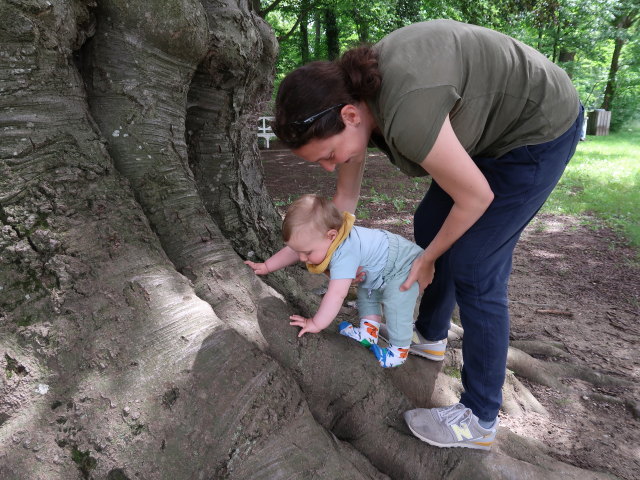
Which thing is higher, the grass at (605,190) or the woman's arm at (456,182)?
the woman's arm at (456,182)

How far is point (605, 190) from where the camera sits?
901 centimetres

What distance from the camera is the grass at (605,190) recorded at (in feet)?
23.2

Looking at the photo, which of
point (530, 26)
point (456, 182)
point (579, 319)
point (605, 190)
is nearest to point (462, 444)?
point (456, 182)

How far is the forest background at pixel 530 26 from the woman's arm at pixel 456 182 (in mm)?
7233

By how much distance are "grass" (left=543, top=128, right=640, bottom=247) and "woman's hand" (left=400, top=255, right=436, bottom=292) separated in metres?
4.99

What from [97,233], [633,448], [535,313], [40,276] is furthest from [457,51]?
[535,313]

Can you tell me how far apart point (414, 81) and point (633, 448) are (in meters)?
2.33

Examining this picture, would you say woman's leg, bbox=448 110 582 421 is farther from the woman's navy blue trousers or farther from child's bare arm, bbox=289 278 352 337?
child's bare arm, bbox=289 278 352 337

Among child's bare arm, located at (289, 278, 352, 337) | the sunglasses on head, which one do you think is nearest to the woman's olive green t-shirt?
the sunglasses on head

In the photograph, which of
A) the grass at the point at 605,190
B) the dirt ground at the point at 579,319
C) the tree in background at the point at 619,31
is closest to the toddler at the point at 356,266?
the dirt ground at the point at 579,319

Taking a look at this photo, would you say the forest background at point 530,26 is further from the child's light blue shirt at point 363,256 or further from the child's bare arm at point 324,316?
the child's bare arm at point 324,316

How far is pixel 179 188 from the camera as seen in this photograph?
7.40ft

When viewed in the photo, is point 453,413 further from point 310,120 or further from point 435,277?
point 310,120

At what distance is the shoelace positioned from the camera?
6.90 feet
